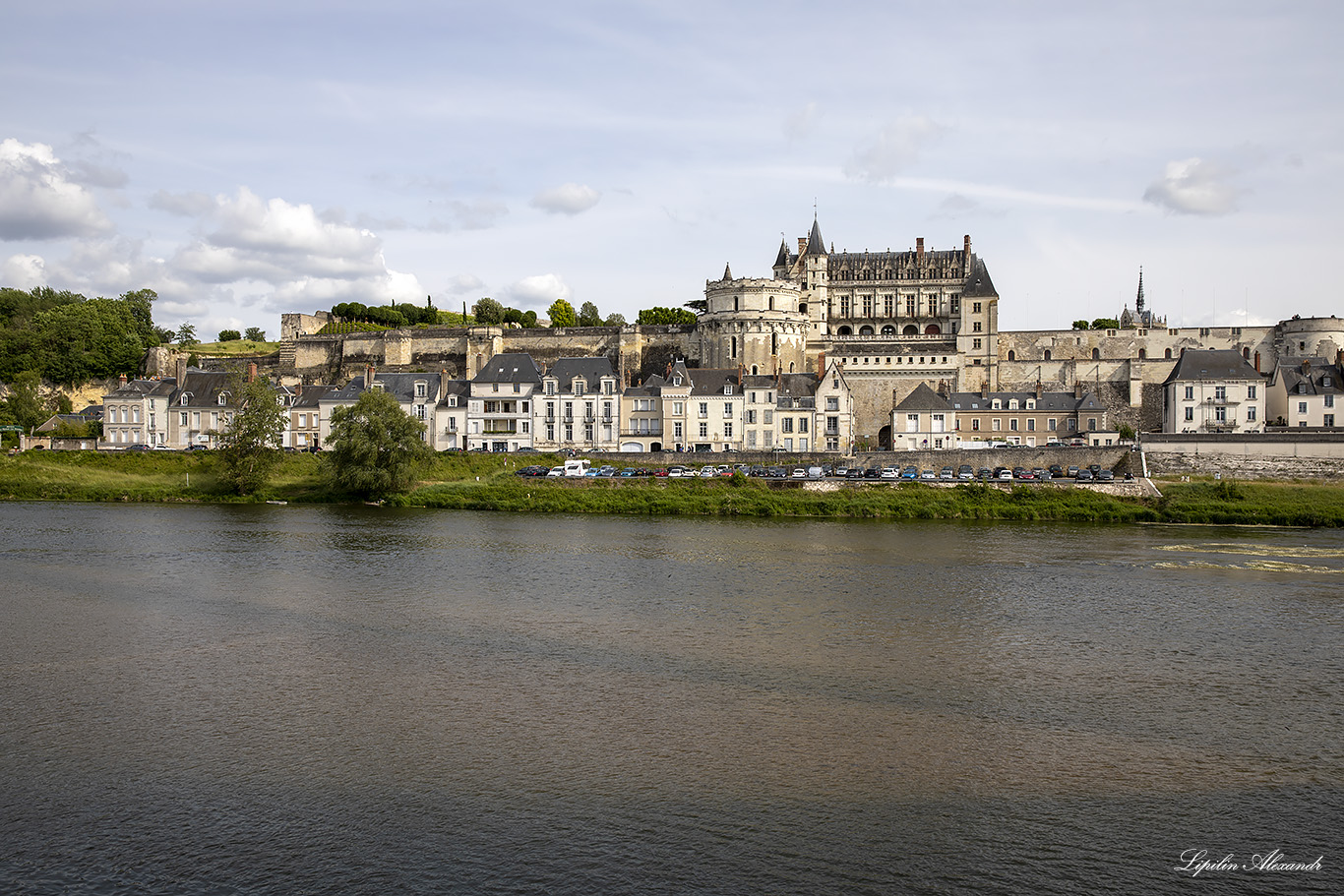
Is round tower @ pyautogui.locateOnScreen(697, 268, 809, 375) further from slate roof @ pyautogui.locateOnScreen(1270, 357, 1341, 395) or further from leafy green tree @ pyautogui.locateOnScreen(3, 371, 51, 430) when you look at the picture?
leafy green tree @ pyautogui.locateOnScreen(3, 371, 51, 430)

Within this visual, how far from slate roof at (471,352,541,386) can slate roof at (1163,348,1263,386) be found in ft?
85.8

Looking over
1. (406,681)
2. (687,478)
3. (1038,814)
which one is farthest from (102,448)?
(1038,814)

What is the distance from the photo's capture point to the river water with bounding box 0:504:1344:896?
26.8ft

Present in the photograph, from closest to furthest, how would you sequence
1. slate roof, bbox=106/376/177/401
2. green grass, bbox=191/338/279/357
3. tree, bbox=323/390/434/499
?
tree, bbox=323/390/434/499 → slate roof, bbox=106/376/177/401 → green grass, bbox=191/338/279/357

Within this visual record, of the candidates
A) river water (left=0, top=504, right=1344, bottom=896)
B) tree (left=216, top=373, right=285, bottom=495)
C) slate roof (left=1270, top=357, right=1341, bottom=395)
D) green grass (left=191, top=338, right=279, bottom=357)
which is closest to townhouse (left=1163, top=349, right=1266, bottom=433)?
slate roof (left=1270, top=357, right=1341, bottom=395)

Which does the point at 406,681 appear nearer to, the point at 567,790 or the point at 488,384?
the point at 567,790

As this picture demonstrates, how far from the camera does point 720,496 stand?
31.7 m

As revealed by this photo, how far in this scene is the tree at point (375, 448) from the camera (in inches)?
1261

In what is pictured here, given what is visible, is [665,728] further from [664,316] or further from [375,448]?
[664,316]

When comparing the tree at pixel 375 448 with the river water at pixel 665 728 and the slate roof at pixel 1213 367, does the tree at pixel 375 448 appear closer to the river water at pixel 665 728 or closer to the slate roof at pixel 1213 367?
the river water at pixel 665 728

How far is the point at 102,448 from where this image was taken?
4156cm

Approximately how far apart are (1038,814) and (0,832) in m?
9.04

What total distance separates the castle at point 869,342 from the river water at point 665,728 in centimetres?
2634

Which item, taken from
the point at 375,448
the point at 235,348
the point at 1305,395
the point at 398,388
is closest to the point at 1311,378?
the point at 1305,395
